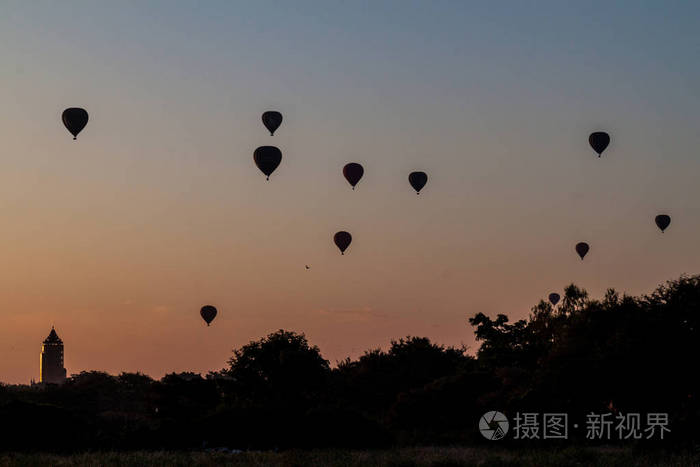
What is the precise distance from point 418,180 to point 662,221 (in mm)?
20494

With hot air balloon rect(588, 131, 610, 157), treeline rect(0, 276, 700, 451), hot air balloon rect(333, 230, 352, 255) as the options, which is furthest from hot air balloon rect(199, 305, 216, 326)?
hot air balloon rect(588, 131, 610, 157)

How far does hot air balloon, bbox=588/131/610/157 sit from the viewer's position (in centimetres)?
6988

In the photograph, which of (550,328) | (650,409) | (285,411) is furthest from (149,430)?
(550,328)

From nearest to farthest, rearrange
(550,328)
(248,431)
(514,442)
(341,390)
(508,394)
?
(514,442)
(248,431)
(508,394)
(550,328)
(341,390)

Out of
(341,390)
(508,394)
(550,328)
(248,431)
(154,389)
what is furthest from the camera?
(341,390)

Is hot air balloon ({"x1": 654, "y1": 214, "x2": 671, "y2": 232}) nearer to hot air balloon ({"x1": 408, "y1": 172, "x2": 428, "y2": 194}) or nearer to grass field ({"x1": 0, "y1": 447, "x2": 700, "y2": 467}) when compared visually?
hot air balloon ({"x1": 408, "y1": 172, "x2": 428, "y2": 194})

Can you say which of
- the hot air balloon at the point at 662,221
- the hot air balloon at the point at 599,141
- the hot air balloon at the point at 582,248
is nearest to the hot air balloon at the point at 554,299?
the hot air balloon at the point at 582,248

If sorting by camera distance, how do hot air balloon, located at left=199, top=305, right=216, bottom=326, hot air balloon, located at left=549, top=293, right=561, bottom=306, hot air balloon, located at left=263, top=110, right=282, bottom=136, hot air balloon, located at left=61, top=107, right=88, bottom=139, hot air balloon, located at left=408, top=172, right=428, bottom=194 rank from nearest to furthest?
hot air balloon, located at left=61, top=107, right=88, bottom=139, hot air balloon, located at left=263, top=110, right=282, bottom=136, hot air balloon, located at left=408, top=172, right=428, bottom=194, hot air balloon, located at left=199, top=305, right=216, bottom=326, hot air balloon, located at left=549, top=293, right=561, bottom=306

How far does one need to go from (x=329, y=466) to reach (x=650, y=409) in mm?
24319

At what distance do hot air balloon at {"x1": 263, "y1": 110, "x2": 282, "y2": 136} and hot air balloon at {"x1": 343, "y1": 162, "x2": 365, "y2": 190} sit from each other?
5.44 m

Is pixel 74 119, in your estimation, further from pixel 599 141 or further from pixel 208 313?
pixel 599 141

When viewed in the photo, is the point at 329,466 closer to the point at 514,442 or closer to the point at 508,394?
the point at 514,442

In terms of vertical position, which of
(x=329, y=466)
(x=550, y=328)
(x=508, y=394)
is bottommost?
(x=329, y=466)

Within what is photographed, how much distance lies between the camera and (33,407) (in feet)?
167
